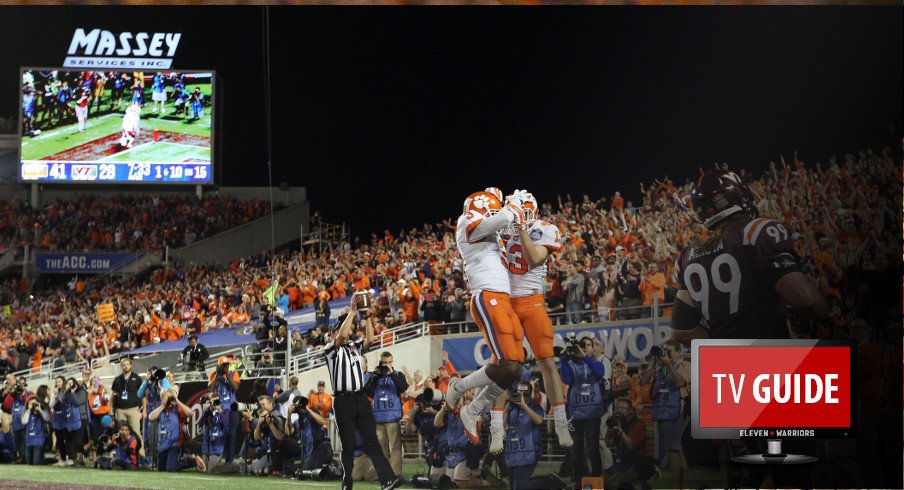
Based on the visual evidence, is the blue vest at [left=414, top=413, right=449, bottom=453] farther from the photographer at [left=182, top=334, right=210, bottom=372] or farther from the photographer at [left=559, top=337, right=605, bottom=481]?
the photographer at [left=182, top=334, right=210, bottom=372]

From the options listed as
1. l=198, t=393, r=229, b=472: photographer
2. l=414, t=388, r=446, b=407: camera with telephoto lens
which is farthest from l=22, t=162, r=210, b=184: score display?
l=414, t=388, r=446, b=407: camera with telephoto lens

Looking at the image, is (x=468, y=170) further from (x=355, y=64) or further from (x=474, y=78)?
(x=355, y=64)

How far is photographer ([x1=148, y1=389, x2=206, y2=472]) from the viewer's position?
6551 mm

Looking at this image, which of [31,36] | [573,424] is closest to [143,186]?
[31,36]

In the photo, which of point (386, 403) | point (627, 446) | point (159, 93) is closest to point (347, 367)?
point (386, 403)

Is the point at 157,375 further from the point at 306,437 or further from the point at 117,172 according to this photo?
the point at 117,172

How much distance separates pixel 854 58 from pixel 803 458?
2694 mm

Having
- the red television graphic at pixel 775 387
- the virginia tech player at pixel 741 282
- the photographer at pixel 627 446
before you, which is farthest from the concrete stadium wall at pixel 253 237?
the red television graphic at pixel 775 387

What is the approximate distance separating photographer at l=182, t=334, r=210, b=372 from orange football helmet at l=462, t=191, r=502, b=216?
78.2 inches

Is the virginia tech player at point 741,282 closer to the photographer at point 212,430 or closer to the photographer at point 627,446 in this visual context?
the photographer at point 627,446

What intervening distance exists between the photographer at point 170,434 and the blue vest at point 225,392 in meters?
0.23

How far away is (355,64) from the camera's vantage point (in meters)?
6.80

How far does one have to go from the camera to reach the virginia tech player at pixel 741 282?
618 centimetres

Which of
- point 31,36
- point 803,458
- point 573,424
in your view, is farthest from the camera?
point 31,36
